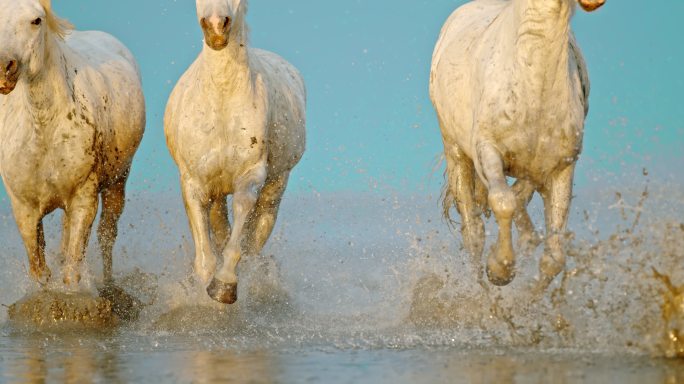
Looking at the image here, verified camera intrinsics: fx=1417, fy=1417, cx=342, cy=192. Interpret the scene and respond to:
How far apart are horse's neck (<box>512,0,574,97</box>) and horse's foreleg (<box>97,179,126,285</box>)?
447 centimetres

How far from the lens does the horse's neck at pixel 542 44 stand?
828 centimetres

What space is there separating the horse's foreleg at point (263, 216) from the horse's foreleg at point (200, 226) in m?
1.10

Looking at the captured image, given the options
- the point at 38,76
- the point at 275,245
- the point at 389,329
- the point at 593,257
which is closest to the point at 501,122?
the point at 593,257

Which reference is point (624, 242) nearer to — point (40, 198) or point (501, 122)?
point (501, 122)

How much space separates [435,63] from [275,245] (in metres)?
2.71

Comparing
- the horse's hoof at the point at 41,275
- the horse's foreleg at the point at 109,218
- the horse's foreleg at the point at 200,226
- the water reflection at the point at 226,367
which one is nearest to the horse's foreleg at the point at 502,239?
the water reflection at the point at 226,367

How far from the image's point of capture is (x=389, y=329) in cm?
921

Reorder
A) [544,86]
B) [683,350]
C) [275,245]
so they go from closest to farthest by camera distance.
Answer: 1. [683,350]
2. [544,86]
3. [275,245]

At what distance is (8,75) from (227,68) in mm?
1446

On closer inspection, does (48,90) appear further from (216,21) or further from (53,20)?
(216,21)

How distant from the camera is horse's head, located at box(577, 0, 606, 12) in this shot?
24.2ft

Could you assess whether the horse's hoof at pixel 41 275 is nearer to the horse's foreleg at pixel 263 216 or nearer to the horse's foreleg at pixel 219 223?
the horse's foreleg at pixel 219 223

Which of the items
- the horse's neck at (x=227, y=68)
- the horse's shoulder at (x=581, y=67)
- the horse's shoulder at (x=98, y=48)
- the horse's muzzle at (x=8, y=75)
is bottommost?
the horse's shoulder at (x=98, y=48)

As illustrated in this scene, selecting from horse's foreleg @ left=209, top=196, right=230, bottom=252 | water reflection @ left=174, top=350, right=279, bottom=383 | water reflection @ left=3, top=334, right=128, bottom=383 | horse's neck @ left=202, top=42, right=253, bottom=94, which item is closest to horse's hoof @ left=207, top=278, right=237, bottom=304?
water reflection @ left=3, top=334, right=128, bottom=383
